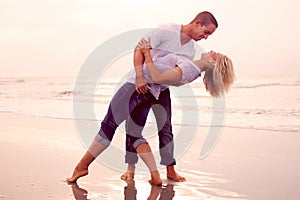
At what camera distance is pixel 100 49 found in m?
3.39

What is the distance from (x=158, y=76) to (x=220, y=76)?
1.54 feet

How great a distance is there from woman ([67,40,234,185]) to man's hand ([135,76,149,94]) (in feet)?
0.18

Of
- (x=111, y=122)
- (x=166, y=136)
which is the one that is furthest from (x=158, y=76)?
(x=166, y=136)

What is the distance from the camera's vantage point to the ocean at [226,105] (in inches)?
307

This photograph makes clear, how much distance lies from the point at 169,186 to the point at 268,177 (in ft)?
3.05

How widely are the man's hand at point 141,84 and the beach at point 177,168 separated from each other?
0.71 meters

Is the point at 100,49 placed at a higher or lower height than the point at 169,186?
higher

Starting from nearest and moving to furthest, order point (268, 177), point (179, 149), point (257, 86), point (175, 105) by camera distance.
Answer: point (268, 177) → point (179, 149) → point (175, 105) → point (257, 86)

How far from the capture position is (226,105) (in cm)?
1174

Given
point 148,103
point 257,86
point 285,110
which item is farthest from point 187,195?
point 257,86

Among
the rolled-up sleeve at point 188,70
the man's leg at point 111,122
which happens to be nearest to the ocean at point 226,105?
the man's leg at point 111,122

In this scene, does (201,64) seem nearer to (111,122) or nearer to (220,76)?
(220,76)

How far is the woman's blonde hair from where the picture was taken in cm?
327

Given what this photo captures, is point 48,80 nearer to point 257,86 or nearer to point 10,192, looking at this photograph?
point 257,86
